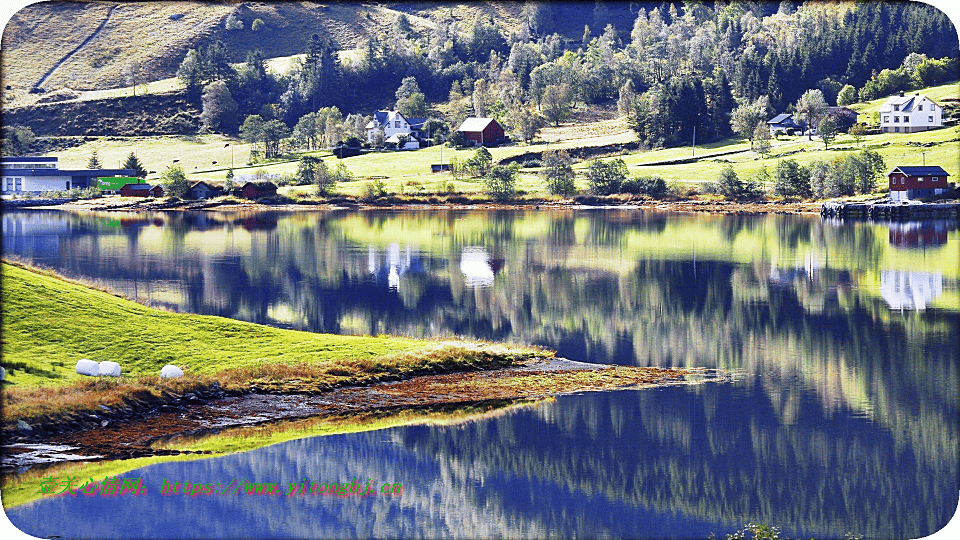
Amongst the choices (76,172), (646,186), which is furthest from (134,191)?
(646,186)

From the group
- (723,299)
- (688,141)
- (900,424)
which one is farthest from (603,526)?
(688,141)

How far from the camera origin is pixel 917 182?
114m

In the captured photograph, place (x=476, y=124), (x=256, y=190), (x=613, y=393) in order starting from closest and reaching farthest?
(x=613, y=393) → (x=256, y=190) → (x=476, y=124)

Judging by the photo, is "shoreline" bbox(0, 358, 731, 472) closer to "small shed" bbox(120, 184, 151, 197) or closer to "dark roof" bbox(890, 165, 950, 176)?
"dark roof" bbox(890, 165, 950, 176)

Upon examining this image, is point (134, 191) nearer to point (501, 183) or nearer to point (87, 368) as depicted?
point (501, 183)

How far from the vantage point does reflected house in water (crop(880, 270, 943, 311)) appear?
5741 centimetres

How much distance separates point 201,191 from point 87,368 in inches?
4330

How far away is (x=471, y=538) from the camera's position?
25969mm

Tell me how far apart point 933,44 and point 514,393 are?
149819 mm

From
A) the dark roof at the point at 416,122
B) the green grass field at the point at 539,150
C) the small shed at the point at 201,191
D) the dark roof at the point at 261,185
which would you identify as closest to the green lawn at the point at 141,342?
the green grass field at the point at 539,150

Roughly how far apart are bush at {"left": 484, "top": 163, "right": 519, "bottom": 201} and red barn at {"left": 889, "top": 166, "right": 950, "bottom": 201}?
4110cm

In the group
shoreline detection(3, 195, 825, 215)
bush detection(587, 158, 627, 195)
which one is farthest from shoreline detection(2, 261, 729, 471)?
bush detection(587, 158, 627, 195)

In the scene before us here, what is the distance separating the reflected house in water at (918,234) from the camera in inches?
3393

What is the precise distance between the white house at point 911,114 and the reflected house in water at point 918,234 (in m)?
37.4
